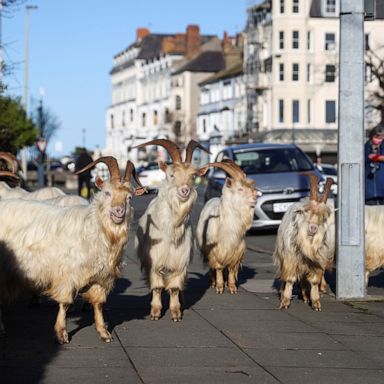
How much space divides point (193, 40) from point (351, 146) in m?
128

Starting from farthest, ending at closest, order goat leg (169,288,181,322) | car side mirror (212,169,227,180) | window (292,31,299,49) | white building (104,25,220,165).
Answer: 1. white building (104,25,220,165)
2. window (292,31,299,49)
3. car side mirror (212,169,227,180)
4. goat leg (169,288,181,322)

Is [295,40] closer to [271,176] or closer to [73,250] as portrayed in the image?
[271,176]

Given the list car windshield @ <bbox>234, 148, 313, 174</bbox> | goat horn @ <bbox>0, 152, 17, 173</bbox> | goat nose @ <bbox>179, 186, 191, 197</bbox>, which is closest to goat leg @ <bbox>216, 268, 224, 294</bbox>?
goat nose @ <bbox>179, 186, 191, 197</bbox>

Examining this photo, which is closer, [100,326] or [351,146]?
[100,326]

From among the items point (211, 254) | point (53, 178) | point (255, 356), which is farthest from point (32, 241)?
point (53, 178)

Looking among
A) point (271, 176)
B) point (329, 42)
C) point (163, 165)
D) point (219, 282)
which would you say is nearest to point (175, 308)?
point (163, 165)

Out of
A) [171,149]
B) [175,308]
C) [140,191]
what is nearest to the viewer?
[140,191]

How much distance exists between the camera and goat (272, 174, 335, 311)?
1254cm

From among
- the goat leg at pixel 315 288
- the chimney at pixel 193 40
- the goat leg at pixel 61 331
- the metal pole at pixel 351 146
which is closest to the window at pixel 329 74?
the chimney at pixel 193 40

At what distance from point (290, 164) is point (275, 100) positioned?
7093 centimetres

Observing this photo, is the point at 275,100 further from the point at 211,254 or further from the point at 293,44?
the point at 211,254

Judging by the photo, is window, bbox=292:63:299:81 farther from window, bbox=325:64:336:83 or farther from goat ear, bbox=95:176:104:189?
goat ear, bbox=95:176:104:189

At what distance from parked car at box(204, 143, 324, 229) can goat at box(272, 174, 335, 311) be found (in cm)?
967

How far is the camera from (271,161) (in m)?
23.9
